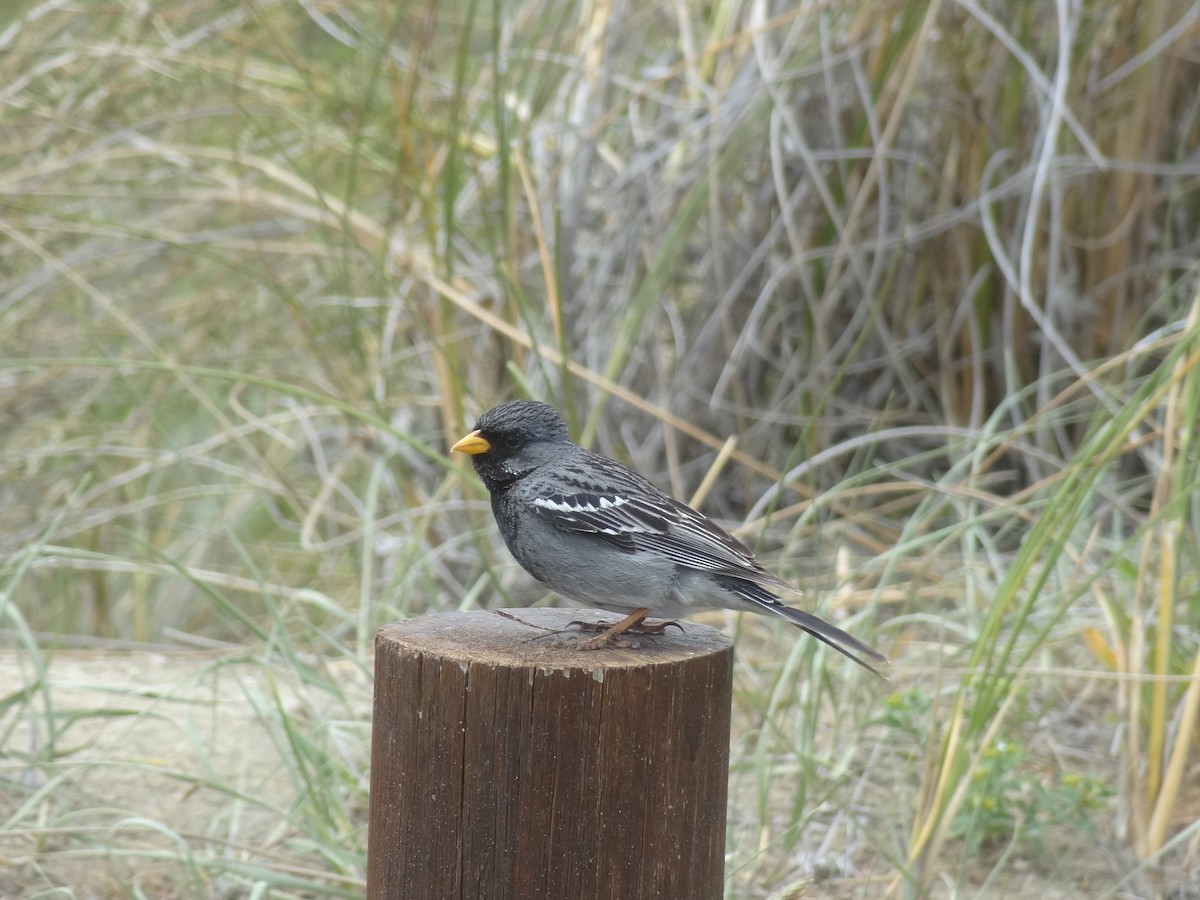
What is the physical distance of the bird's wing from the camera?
2.90 metres

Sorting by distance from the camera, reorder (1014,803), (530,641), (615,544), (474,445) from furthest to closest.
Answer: (1014,803) < (474,445) < (615,544) < (530,641)

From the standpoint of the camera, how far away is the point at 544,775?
2268 millimetres

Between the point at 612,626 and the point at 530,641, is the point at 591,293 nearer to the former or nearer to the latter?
the point at 612,626

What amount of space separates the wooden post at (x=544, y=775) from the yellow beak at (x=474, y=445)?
2.33 feet

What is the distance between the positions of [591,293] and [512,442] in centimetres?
255

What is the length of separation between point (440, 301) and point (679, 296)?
48.4 inches

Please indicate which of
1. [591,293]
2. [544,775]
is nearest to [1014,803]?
[544,775]

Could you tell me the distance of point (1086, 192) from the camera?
5.73 metres

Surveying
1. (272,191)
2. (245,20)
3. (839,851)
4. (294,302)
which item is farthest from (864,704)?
(245,20)

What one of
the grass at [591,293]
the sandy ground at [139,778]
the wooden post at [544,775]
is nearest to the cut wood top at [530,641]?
the wooden post at [544,775]

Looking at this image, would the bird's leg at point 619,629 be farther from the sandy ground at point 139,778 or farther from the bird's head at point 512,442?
the sandy ground at point 139,778

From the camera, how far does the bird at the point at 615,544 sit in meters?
2.85

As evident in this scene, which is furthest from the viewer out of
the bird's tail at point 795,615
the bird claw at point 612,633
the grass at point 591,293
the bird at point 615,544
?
the grass at point 591,293

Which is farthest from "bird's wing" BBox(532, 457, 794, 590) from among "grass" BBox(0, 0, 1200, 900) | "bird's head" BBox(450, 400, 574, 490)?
"grass" BBox(0, 0, 1200, 900)
